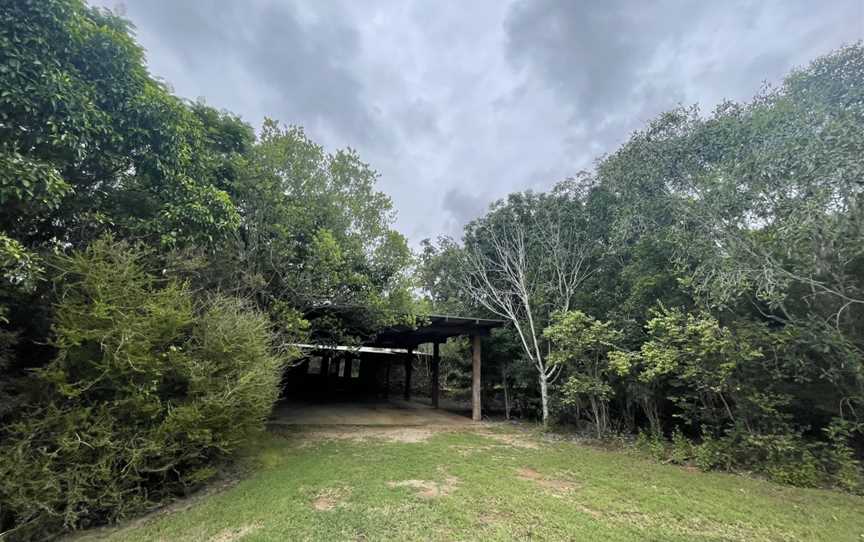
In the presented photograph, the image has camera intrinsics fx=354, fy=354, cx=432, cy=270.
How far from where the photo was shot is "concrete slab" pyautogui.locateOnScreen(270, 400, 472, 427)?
9906 mm

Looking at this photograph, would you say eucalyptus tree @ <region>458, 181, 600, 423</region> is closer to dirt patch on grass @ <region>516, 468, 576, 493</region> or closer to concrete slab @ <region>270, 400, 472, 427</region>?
concrete slab @ <region>270, 400, 472, 427</region>

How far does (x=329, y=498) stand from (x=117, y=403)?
261 centimetres

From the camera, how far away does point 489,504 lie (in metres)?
4.01

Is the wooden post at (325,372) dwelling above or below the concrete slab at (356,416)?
above

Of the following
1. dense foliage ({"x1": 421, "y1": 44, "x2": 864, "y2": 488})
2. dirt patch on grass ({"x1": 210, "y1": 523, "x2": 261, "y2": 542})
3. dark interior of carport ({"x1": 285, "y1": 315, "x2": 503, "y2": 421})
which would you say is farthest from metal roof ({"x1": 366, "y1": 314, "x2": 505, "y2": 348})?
dirt patch on grass ({"x1": 210, "y1": 523, "x2": 261, "y2": 542})

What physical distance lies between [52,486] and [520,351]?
33.9 feet

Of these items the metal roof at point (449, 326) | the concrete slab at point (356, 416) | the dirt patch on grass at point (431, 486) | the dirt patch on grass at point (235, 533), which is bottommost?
the concrete slab at point (356, 416)

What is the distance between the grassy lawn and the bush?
1.57 feet

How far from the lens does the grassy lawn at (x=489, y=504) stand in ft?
11.3

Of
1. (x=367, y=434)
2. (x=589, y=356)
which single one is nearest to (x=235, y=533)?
(x=367, y=434)

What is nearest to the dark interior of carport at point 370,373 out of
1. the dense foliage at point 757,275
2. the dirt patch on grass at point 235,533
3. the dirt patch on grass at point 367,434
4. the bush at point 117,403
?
the dirt patch on grass at point 367,434

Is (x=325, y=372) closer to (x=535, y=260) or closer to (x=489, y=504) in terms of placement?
(x=535, y=260)

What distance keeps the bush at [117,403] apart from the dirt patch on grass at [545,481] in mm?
4029

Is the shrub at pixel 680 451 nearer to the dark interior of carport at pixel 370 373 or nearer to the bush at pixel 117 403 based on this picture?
the dark interior of carport at pixel 370 373
